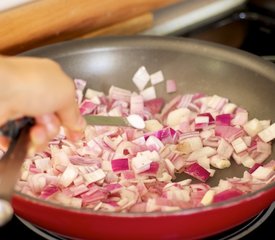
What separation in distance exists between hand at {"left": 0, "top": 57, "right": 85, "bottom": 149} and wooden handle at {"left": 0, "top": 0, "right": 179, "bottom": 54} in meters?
0.40

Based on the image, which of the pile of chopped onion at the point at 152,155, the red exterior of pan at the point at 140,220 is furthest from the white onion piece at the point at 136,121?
the red exterior of pan at the point at 140,220

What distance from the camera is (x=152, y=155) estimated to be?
0.88 metres

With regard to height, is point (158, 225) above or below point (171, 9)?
below

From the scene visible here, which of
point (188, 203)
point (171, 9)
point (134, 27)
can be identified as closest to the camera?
point (188, 203)

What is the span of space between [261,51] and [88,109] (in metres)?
0.47

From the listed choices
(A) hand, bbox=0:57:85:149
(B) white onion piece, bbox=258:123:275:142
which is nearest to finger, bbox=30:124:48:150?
(A) hand, bbox=0:57:85:149

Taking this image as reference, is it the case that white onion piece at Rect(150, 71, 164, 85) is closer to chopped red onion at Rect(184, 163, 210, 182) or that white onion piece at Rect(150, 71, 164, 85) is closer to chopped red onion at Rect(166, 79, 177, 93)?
chopped red onion at Rect(166, 79, 177, 93)

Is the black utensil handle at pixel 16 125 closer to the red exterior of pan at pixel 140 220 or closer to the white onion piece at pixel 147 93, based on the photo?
the red exterior of pan at pixel 140 220

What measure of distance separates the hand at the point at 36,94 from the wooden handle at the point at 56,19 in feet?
1.32

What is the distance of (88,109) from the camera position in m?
0.97

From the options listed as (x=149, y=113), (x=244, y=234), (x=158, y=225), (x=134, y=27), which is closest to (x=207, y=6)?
(x=134, y=27)

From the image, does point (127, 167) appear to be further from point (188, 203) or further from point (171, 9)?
point (171, 9)

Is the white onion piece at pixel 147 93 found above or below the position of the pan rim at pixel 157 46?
below

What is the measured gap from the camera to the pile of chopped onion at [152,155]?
790 mm
